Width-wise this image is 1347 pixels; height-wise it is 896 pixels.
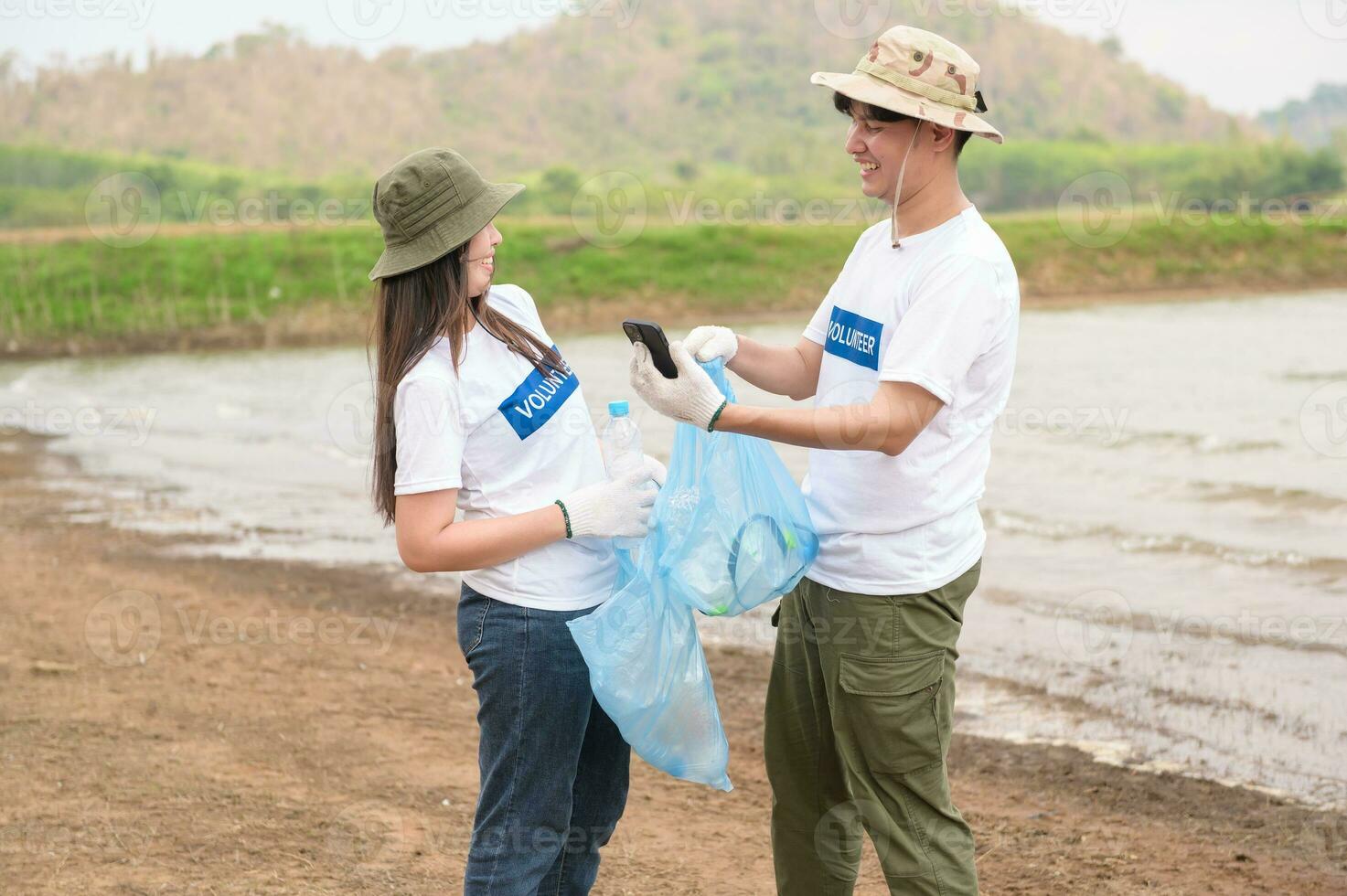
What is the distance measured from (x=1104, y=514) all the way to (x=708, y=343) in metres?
7.93

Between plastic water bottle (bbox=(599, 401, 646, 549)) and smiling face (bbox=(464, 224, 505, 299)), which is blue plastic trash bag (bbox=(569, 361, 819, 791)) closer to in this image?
plastic water bottle (bbox=(599, 401, 646, 549))

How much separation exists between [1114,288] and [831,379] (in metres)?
35.9

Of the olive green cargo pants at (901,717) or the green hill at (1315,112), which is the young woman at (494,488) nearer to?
the olive green cargo pants at (901,717)

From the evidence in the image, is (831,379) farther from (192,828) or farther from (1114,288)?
(1114,288)

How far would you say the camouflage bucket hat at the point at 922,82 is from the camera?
7.87ft

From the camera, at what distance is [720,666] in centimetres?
580

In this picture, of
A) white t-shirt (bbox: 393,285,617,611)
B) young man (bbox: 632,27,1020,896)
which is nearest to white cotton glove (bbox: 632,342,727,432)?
young man (bbox: 632,27,1020,896)

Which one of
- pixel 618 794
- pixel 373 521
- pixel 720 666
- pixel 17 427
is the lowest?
pixel 17 427

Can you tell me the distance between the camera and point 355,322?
3119cm

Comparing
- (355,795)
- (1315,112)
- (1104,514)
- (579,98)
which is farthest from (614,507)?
(1315,112)

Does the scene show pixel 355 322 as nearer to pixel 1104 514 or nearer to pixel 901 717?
pixel 1104 514

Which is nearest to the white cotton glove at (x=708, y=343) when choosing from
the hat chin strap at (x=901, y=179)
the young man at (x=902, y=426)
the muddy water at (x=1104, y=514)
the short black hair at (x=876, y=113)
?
the young man at (x=902, y=426)

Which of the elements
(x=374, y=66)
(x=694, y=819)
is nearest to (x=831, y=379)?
(x=694, y=819)

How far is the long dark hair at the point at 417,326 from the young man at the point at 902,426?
0.28 metres
